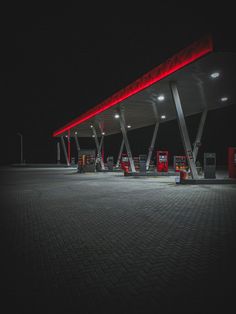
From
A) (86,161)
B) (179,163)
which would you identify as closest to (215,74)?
(179,163)

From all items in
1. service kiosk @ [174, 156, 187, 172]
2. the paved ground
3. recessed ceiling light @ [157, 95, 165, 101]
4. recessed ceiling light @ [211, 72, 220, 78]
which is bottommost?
the paved ground

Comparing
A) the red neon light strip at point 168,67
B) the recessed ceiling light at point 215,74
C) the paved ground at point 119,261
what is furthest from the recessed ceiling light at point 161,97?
the paved ground at point 119,261

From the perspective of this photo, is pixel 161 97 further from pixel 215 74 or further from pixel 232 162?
pixel 232 162

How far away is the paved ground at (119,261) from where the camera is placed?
2691 millimetres

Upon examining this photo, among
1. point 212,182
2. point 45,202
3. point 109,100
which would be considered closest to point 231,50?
point 212,182

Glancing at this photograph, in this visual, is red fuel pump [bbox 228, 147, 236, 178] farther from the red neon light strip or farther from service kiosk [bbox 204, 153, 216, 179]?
the red neon light strip

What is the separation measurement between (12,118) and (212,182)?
68489 mm

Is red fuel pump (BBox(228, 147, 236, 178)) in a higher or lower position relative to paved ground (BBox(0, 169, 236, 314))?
higher

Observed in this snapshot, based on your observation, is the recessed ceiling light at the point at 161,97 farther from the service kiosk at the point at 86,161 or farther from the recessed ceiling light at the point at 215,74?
the service kiosk at the point at 86,161

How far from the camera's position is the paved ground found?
2.69 m

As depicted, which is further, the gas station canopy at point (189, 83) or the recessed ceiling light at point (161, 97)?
the recessed ceiling light at point (161, 97)

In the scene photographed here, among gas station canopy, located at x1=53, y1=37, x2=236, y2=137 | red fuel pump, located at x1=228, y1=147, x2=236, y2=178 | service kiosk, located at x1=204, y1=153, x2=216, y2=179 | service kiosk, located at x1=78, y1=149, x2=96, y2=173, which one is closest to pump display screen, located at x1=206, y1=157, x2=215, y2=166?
service kiosk, located at x1=204, y1=153, x2=216, y2=179

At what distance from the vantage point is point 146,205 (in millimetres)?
8133

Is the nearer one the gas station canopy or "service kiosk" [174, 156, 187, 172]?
the gas station canopy
